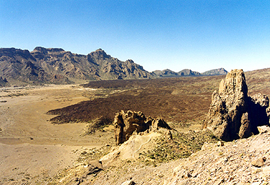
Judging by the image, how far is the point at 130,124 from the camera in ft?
84.1

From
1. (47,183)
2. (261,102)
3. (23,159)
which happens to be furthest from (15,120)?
(261,102)

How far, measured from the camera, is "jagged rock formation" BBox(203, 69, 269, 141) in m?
24.4

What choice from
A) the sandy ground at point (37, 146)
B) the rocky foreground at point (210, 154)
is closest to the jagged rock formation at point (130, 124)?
the rocky foreground at point (210, 154)

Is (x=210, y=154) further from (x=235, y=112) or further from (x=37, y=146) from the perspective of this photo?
(x=37, y=146)

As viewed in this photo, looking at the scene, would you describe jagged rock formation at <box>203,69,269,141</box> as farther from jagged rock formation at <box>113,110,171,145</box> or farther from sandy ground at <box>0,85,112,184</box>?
sandy ground at <box>0,85,112,184</box>

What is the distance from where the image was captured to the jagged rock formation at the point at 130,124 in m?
25.5

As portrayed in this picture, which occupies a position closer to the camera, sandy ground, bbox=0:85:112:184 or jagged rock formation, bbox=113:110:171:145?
sandy ground, bbox=0:85:112:184

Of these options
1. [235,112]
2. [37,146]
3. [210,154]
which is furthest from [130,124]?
[37,146]

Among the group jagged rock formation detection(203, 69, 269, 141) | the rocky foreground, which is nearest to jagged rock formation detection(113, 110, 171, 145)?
the rocky foreground

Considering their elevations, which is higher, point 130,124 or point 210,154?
point 210,154

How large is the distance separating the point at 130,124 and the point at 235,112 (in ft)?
58.3

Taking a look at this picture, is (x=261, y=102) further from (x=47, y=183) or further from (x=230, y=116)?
(x=47, y=183)

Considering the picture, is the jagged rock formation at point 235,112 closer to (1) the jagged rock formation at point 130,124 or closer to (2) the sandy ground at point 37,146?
(1) the jagged rock formation at point 130,124

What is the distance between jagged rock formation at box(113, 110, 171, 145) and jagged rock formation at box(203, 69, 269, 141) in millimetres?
8574
